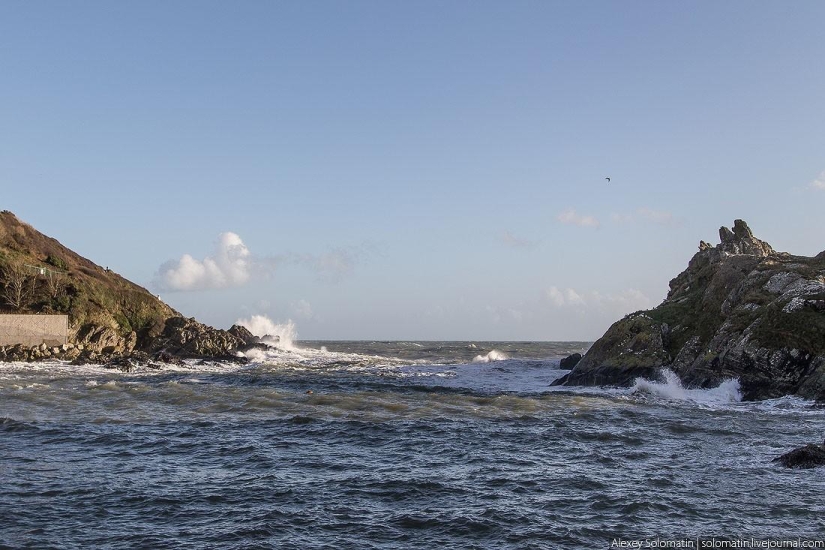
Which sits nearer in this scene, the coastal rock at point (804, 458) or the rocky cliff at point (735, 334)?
the coastal rock at point (804, 458)

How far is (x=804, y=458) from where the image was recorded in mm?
20016

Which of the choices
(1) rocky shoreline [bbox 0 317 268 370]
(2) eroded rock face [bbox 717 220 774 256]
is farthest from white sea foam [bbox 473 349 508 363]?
(2) eroded rock face [bbox 717 220 774 256]

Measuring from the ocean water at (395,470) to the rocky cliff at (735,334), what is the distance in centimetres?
204

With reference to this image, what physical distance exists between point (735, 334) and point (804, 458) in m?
23.6

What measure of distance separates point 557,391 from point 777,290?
59.9 feet

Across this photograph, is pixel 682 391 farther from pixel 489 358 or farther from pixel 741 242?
A: pixel 489 358

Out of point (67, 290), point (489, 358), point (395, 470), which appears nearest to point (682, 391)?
Result: point (395, 470)

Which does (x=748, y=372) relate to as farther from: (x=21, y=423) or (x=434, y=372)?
(x=21, y=423)

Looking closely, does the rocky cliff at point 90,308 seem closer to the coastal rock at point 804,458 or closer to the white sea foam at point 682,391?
the white sea foam at point 682,391

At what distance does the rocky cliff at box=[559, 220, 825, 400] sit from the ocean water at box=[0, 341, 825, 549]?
204 cm

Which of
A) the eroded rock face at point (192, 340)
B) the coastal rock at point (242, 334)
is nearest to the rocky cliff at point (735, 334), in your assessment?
the eroded rock face at point (192, 340)

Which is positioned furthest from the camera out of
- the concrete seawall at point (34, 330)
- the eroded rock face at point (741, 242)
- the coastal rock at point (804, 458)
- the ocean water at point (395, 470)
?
the concrete seawall at point (34, 330)

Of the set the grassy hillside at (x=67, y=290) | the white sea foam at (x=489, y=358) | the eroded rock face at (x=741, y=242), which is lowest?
the white sea foam at (x=489, y=358)

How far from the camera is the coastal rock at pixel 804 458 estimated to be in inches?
781
